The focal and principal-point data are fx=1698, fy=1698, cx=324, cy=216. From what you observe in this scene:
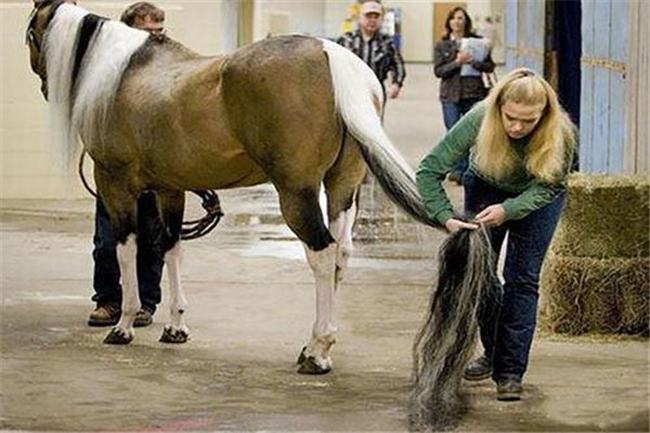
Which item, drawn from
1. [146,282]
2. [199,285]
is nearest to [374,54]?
[199,285]

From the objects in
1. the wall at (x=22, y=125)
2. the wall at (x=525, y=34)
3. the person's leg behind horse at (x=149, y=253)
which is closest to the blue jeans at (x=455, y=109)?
the wall at (x=525, y=34)

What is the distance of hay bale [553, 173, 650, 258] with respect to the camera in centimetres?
868

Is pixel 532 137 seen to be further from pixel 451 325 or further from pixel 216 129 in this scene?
pixel 216 129

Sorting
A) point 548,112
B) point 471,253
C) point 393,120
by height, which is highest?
→ point 548,112

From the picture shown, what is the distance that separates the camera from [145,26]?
921 cm

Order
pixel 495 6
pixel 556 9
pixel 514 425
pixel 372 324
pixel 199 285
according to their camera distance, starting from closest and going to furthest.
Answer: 1. pixel 514 425
2. pixel 372 324
3. pixel 199 285
4. pixel 556 9
5. pixel 495 6

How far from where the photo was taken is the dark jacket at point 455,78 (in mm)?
16703

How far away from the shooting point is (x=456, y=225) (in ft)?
22.7

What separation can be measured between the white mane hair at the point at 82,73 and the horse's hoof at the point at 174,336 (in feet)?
3.40

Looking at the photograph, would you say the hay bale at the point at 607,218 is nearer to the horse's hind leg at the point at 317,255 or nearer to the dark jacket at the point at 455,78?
the horse's hind leg at the point at 317,255

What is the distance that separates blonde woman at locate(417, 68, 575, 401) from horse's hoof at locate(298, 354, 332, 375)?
34.0 inches

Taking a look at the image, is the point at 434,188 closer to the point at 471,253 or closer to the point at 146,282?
the point at 471,253

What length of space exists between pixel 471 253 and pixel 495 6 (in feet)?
126

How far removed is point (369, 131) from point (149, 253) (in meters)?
2.11
